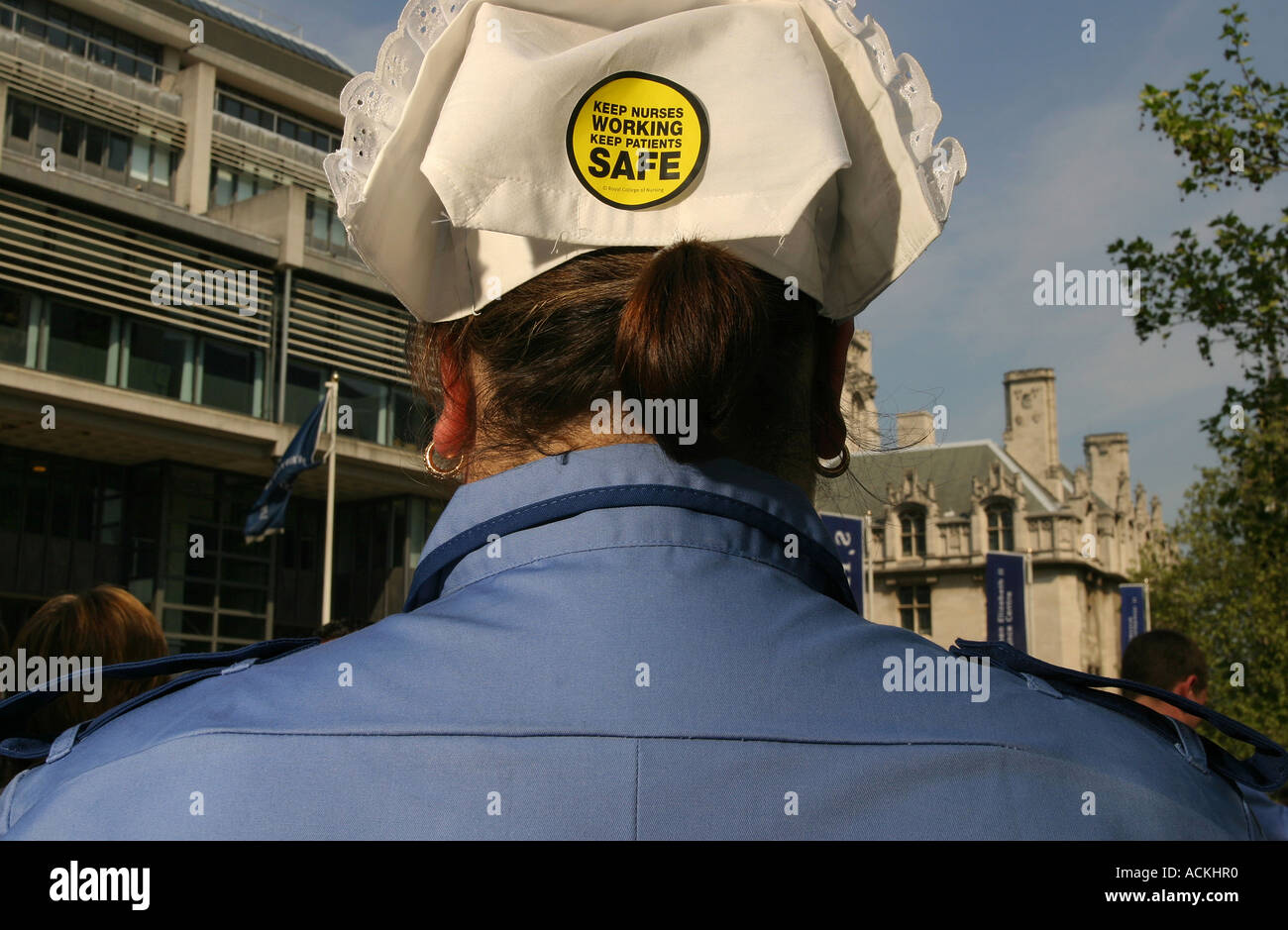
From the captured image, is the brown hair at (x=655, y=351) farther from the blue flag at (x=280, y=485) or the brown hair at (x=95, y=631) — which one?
the blue flag at (x=280, y=485)

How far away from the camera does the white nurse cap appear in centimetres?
141

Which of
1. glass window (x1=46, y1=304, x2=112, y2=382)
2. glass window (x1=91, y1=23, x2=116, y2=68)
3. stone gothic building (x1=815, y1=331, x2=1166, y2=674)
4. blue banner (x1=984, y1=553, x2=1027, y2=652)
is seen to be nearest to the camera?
glass window (x1=46, y1=304, x2=112, y2=382)

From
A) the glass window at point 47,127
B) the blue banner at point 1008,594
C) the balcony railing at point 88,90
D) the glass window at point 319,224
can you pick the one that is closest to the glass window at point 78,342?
the glass window at point 47,127

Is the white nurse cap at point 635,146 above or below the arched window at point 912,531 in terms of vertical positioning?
below

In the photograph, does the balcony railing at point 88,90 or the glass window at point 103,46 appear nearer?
the balcony railing at point 88,90

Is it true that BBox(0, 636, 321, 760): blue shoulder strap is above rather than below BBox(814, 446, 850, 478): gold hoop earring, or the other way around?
below

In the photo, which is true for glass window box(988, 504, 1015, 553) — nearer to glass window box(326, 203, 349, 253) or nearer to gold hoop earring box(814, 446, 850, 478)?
glass window box(326, 203, 349, 253)

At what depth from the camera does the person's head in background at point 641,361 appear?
4.17 ft

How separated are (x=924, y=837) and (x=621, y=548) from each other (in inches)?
14.7

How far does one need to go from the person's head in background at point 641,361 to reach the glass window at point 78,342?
2530 centimetres

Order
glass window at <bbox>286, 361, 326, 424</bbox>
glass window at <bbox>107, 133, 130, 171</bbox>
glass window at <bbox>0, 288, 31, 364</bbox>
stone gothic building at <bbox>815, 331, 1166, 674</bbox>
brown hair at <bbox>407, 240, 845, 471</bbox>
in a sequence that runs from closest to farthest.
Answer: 1. brown hair at <bbox>407, 240, 845, 471</bbox>
2. glass window at <bbox>0, 288, 31, 364</bbox>
3. glass window at <bbox>286, 361, 326, 424</bbox>
4. glass window at <bbox>107, 133, 130, 171</bbox>
5. stone gothic building at <bbox>815, 331, 1166, 674</bbox>

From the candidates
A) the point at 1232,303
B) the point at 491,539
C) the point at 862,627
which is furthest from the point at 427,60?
the point at 1232,303

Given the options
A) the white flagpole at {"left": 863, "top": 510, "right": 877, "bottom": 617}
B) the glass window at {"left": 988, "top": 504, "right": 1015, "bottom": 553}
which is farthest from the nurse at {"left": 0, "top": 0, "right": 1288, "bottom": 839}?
the glass window at {"left": 988, "top": 504, "right": 1015, "bottom": 553}

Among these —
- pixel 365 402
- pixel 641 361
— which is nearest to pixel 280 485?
pixel 365 402
